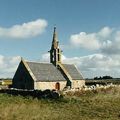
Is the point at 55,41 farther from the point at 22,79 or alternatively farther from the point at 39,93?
the point at 39,93

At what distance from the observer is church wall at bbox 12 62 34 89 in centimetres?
4853

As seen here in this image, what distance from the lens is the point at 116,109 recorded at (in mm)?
26031

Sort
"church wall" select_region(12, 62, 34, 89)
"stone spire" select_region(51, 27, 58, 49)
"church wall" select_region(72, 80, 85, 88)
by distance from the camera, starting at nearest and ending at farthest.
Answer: "church wall" select_region(12, 62, 34, 89) → "church wall" select_region(72, 80, 85, 88) → "stone spire" select_region(51, 27, 58, 49)

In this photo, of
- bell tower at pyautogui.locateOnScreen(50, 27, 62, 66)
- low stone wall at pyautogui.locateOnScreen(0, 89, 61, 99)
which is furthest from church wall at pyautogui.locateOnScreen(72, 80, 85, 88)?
low stone wall at pyautogui.locateOnScreen(0, 89, 61, 99)

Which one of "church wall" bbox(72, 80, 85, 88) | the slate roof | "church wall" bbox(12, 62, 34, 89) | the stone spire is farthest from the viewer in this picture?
the stone spire

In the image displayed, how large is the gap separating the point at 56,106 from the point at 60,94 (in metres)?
5.66

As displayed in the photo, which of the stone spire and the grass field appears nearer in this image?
the grass field

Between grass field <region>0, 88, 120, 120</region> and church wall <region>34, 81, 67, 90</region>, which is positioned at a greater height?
church wall <region>34, 81, 67, 90</region>

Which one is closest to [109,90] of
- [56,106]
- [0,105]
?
[56,106]

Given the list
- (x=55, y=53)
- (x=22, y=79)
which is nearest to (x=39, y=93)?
(x=22, y=79)

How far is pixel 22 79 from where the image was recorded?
164ft

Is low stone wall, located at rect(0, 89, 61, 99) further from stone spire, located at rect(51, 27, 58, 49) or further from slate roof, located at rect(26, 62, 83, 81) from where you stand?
stone spire, located at rect(51, 27, 58, 49)

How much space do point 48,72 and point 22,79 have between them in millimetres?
5184

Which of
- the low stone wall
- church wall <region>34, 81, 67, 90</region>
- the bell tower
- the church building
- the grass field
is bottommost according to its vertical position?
the grass field
